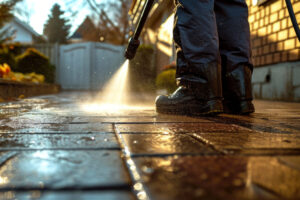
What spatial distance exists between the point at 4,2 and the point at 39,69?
12.9ft

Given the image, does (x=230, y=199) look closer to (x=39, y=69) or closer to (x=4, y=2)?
(x=4, y=2)

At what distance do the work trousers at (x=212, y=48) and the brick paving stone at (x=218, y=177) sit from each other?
1.02 m

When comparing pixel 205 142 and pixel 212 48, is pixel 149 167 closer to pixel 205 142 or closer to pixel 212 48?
pixel 205 142

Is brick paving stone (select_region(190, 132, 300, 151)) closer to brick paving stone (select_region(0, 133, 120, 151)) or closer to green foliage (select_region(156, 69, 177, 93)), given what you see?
brick paving stone (select_region(0, 133, 120, 151))

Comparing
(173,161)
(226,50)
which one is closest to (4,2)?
(226,50)

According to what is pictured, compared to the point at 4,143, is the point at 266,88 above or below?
above

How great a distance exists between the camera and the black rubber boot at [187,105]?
161 centimetres

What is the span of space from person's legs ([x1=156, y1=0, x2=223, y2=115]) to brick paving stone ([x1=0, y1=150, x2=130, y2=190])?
1.04m

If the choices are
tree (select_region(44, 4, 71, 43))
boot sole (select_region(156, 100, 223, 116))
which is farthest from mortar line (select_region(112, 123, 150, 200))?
tree (select_region(44, 4, 71, 43))

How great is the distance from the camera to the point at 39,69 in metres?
9.02

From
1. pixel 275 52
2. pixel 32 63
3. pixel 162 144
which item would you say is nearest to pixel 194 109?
pixel 162 144

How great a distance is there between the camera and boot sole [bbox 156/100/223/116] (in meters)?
1.61

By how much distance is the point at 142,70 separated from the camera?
389 inches

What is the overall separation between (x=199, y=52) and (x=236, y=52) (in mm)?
402
